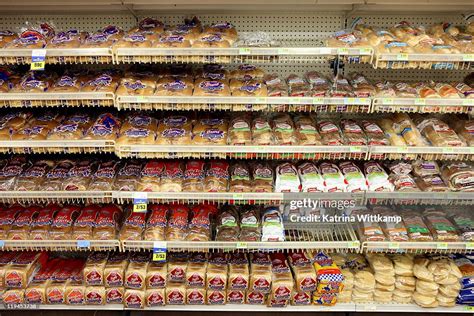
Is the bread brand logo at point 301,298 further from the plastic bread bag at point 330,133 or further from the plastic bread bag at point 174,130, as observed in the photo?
the plastic bread bag at point 174,130

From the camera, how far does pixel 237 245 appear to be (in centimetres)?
243

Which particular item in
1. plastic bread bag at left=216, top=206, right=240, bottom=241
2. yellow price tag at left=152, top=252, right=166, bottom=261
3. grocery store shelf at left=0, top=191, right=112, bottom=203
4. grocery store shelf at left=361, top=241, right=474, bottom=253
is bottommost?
yellow price tag at left=152, top=252, right=166, bottom=261

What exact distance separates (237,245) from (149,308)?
711 millimetres

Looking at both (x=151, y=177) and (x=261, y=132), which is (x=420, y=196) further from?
Answer: (x=151, y=177)

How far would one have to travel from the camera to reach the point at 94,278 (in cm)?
253

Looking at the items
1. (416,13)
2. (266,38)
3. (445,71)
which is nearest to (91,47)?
(266,38)

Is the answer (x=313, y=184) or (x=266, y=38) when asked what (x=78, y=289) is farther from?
(x=266, y=38)

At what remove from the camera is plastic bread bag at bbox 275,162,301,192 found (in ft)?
7.88

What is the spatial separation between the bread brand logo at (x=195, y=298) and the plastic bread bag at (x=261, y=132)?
1.01 meters

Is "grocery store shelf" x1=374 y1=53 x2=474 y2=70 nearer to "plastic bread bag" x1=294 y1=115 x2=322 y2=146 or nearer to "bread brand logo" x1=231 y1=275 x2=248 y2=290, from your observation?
"plastic bread bag" x1=294 y1=115 x2=322 y2=146

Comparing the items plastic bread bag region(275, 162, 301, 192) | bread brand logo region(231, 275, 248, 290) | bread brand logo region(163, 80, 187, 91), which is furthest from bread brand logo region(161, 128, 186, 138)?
bread brand logo region(231, 275, 248, 290)

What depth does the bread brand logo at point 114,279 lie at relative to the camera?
8.27 ft

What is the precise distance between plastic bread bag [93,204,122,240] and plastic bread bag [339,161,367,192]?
145 cm

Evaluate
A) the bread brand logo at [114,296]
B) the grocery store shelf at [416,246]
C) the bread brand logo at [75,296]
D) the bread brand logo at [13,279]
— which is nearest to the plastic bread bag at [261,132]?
the grocery store shelf at [416,246]
